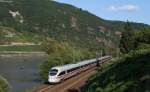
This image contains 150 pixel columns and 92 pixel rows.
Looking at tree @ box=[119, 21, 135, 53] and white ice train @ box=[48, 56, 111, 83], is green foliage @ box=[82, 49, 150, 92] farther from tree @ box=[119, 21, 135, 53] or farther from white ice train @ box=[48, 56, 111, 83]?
tree @ box=[119, 21, 135, 53]

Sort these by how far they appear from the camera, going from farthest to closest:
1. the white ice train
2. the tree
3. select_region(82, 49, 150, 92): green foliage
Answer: the tree
the white ice train
select_region(82, 49, 150, 92): green foliage

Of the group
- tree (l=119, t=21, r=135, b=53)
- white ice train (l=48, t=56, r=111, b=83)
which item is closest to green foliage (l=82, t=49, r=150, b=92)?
white ice train (l=48, t=56, r=111, b=83)

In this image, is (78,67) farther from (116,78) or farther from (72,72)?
(116,78)

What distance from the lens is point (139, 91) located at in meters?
19.4

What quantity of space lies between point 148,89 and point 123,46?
102145 mm

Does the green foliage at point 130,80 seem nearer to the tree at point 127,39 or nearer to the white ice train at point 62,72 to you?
the white ice train at point 62,72

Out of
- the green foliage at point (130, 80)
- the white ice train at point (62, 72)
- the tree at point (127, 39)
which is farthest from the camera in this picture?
the tree at point (127, 39)

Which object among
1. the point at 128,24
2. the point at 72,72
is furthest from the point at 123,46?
the point at 72,72

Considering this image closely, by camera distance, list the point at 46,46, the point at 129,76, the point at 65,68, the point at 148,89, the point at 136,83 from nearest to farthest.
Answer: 1. the point at 148,89
2. the point at 136,83
3. the point at 129,76
4. the point at 65,68
5. the point at 46,46

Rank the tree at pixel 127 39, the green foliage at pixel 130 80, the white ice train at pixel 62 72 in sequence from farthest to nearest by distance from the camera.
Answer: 1. the tree at pixel 127 39
2. the white ice train at pixel 62 72
3. the green foliage at pixel 130 80

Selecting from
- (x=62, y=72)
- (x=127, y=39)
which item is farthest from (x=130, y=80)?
(x=127, y=39)

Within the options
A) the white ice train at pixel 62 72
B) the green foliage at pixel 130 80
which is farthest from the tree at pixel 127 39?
the green foliage at pixel 130 80

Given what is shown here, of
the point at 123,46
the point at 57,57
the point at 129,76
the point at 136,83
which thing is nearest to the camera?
the point at 136,83

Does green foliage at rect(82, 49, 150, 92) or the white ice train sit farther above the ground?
green foliage at rect(82, 49, 150, 92)
